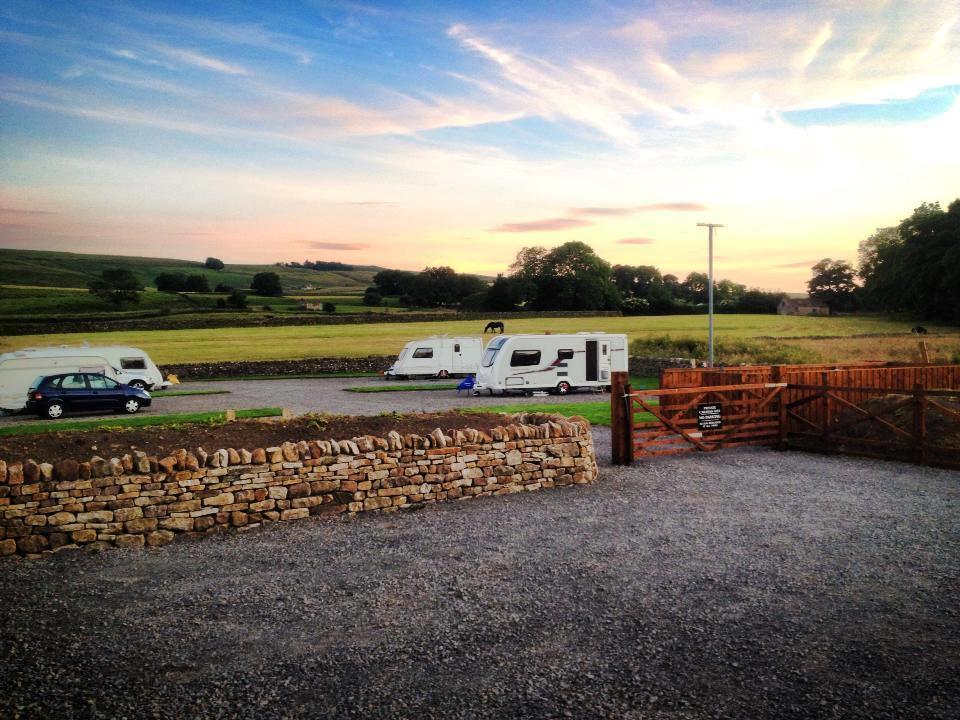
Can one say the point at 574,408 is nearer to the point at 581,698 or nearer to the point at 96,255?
the point at 581,698

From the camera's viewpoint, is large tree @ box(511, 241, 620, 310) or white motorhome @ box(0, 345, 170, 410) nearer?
white motorhome @ box(0, 345, 170, 410)

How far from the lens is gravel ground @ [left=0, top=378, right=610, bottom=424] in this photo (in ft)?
66.9

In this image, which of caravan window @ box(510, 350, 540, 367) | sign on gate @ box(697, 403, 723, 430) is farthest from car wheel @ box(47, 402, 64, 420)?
sign on gate @ box(697, 403, 723, 430)

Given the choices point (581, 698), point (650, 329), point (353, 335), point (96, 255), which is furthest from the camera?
point (96, 255)

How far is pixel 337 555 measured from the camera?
7141 mm

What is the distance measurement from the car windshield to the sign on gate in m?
11.7

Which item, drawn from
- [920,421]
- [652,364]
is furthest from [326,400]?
[920,421]

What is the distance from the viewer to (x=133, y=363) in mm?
26906

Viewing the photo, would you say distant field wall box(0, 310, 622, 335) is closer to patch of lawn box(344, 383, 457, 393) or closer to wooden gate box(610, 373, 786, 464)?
patch of lawn box(344, 383, 457, 393)

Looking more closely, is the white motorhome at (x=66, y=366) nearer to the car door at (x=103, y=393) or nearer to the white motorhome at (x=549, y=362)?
the car door at (x=103, y=393)

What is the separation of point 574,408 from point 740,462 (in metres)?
7.46

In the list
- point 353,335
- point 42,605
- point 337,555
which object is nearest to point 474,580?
point 337,555

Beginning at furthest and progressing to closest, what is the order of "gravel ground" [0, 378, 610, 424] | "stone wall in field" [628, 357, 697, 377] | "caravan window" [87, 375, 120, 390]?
"stone wall in field" [628, 357, 697, 377] < "caravan window" [87, 375, 120, 390] < "gravel ground" [0, 378, 610, 424]

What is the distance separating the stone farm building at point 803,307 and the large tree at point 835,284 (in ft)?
3.07
